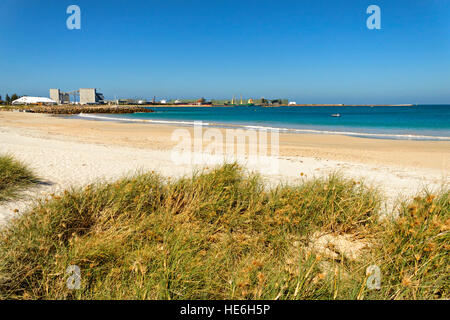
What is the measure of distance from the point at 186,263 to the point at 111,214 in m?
1.60

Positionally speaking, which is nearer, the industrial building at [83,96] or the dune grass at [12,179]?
the dune grass at [12,179]

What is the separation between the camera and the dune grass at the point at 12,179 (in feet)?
15.8

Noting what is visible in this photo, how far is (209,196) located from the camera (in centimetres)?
409

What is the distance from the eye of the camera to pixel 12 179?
537cm

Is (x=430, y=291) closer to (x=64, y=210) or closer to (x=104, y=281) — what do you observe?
(x=104, y=281)

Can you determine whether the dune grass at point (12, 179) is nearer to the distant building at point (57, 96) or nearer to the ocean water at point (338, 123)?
the ocean water at point (338, 123)

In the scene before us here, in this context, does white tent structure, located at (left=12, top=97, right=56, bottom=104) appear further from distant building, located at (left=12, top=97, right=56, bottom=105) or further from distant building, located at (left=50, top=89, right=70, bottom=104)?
distant building, located at (left=50, top=89, right=70, bottom=104)

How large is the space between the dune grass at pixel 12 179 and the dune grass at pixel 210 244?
2.01 metres

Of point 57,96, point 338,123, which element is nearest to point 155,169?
point 338,123

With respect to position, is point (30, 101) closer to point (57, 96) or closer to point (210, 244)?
point (57, 96)

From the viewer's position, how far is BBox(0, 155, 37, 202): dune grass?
482 centimetres

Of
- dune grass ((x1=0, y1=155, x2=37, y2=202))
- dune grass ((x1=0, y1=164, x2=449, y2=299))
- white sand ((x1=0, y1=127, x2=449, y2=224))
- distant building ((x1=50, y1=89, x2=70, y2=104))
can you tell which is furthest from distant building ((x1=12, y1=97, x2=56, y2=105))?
dune grass ((x1=0, y1=164, x2=449, y2=299))

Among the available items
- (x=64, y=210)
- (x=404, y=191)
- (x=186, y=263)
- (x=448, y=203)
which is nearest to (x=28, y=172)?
(x=64, y=210)

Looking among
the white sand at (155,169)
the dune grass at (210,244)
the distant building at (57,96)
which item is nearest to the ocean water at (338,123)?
the white sand at (155,169)
